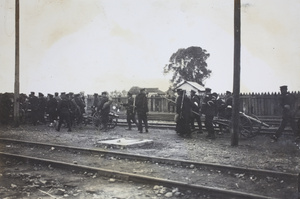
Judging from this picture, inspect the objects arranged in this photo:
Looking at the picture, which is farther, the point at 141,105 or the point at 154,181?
the point at 141,105

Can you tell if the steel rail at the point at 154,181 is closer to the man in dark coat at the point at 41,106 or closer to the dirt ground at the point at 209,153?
the dirt ground at the point at 209,153

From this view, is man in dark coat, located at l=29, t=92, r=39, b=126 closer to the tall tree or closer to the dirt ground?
the dirt ground

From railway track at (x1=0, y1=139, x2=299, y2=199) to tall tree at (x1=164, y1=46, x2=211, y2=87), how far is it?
4882cm

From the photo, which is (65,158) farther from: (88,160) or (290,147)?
(290,147)

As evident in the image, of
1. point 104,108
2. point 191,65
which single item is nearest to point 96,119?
point 104,108

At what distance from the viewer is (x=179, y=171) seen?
6.35 metres

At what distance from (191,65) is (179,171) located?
2021 inches

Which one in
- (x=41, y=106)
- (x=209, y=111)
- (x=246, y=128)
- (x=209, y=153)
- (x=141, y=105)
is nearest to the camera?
(x=209, y=153)

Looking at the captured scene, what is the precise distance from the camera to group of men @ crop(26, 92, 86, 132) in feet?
43.6

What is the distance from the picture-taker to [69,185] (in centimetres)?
557

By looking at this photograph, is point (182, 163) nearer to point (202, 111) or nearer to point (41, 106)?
point (202, 111)

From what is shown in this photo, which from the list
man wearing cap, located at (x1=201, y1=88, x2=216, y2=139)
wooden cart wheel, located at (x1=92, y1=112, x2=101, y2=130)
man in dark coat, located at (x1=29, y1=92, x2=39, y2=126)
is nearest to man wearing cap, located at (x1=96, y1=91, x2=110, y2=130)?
wooden cart wheel, located at (x1=92, y1=112, x2=101, y2=130)

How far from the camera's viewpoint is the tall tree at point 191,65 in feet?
184

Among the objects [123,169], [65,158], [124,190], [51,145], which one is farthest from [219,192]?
[51,145]
